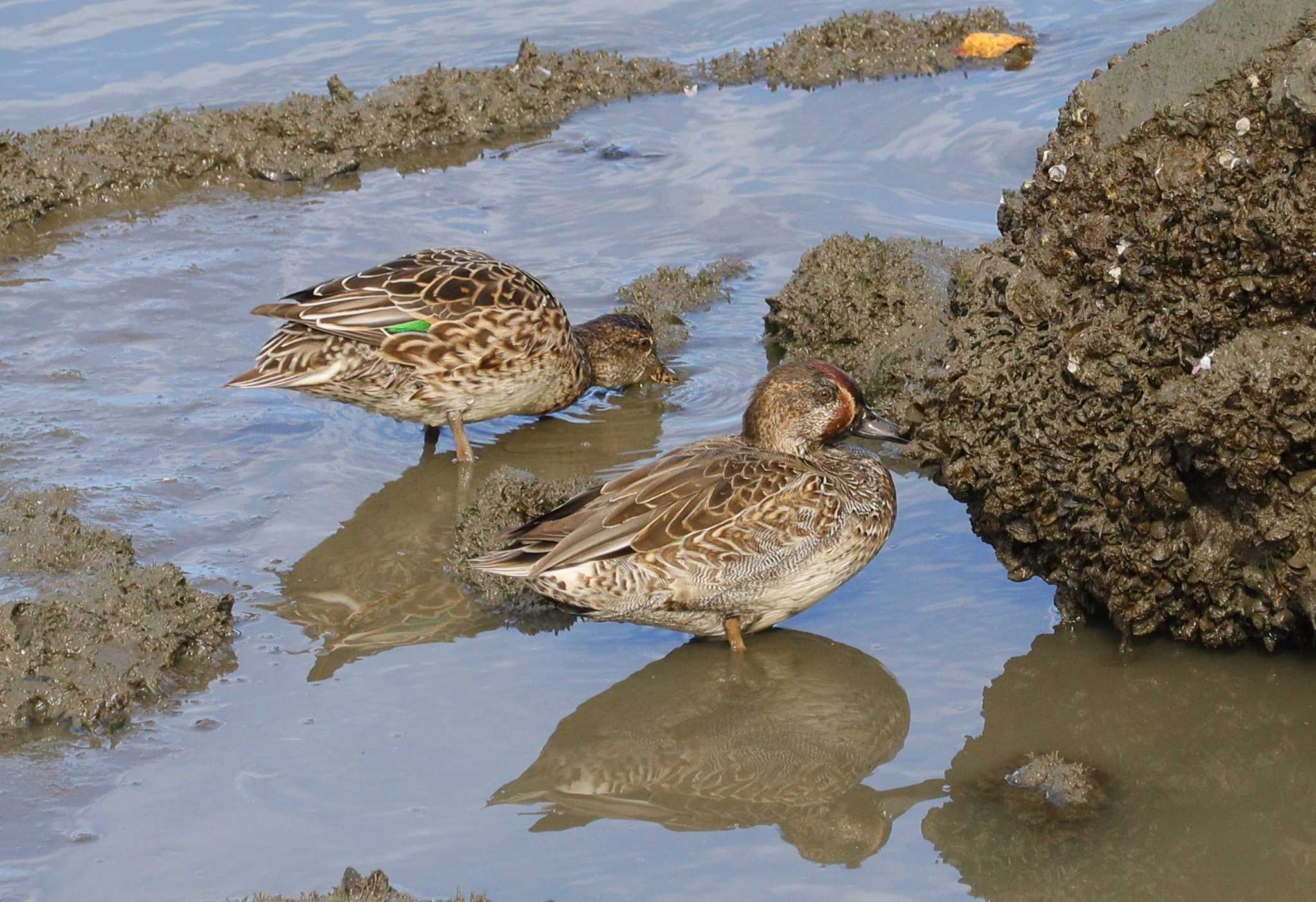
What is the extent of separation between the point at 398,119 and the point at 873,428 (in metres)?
6.51

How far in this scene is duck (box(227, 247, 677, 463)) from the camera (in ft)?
26.3

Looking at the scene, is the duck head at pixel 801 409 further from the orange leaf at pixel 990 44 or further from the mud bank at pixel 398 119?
the orange leaf at pixel 990 44

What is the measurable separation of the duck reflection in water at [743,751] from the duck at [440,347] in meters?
2.62

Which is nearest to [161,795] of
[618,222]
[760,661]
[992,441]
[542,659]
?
[542,659]

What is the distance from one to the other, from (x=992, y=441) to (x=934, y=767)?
1.23m

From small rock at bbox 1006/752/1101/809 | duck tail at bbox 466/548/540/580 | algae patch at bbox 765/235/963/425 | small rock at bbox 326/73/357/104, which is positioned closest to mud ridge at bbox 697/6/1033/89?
small rock at bbox 326/73/357/104

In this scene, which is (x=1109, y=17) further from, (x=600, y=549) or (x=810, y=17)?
(x=600, y=549)

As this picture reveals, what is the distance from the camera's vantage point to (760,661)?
615cm

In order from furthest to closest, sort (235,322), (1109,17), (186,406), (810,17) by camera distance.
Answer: (810,17) → (1109,17) → (235,322) → (186,406)

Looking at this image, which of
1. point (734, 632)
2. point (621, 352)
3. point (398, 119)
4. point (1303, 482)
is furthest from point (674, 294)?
point (1303, 482)

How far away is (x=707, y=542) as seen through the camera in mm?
6105

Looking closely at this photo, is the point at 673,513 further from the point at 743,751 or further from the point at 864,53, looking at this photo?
the point at 864,53

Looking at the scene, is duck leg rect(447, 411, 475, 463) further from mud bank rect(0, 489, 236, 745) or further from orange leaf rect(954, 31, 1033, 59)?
orange leaf rect(954, 31, 1033, 59)

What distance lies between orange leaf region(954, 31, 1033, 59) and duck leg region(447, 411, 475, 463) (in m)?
6.32
